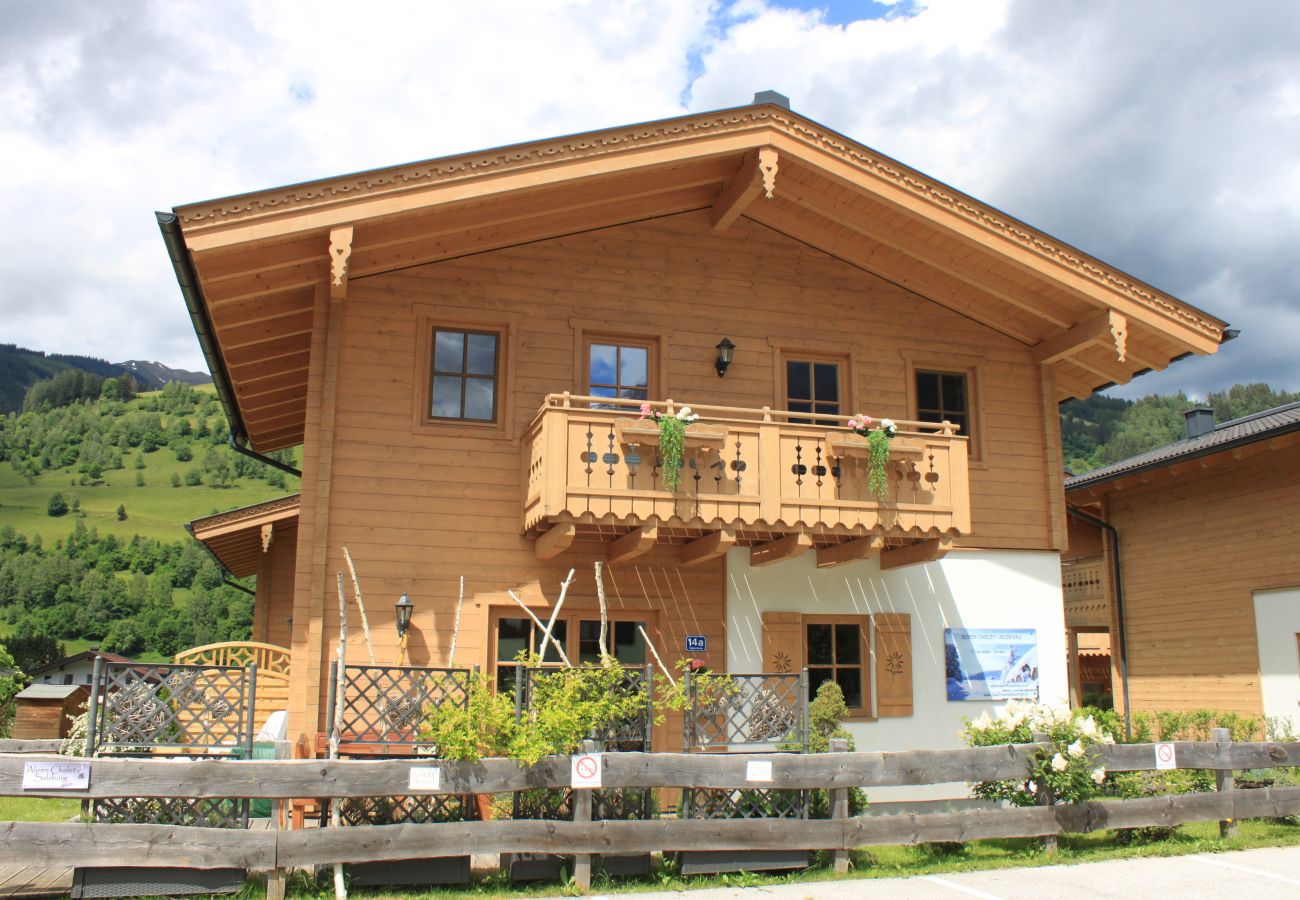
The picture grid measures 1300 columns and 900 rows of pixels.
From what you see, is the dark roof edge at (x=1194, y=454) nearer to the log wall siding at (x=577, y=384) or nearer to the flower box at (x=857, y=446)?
the log wall siding at (x=577, y=384)

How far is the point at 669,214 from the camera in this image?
45.5 feet

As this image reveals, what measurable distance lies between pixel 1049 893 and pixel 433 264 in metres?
9.05

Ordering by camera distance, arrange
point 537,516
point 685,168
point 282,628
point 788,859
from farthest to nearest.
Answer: point 282,628 < point 685,168 < point 537,516 < point 788,859

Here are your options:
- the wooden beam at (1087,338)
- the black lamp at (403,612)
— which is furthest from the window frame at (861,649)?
the black lamp at (403,612)

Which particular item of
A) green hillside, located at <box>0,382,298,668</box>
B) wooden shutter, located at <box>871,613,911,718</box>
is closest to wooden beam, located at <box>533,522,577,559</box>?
wooden shutter, located at <box>871,613,911,718</box>

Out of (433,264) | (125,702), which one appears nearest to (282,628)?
(433,264)

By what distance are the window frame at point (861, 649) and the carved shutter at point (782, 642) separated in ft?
0.34

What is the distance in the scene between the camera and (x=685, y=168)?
13.1 metres

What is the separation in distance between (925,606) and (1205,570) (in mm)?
6513

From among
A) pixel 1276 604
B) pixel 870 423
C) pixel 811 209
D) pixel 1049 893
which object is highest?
pixel 811 209

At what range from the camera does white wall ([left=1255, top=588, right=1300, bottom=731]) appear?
15.5m

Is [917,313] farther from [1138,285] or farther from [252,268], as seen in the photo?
[252,268]

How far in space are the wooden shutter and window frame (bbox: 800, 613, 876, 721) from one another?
73mm

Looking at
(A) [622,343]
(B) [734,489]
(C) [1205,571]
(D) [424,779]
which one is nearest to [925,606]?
(B) [734,489]
